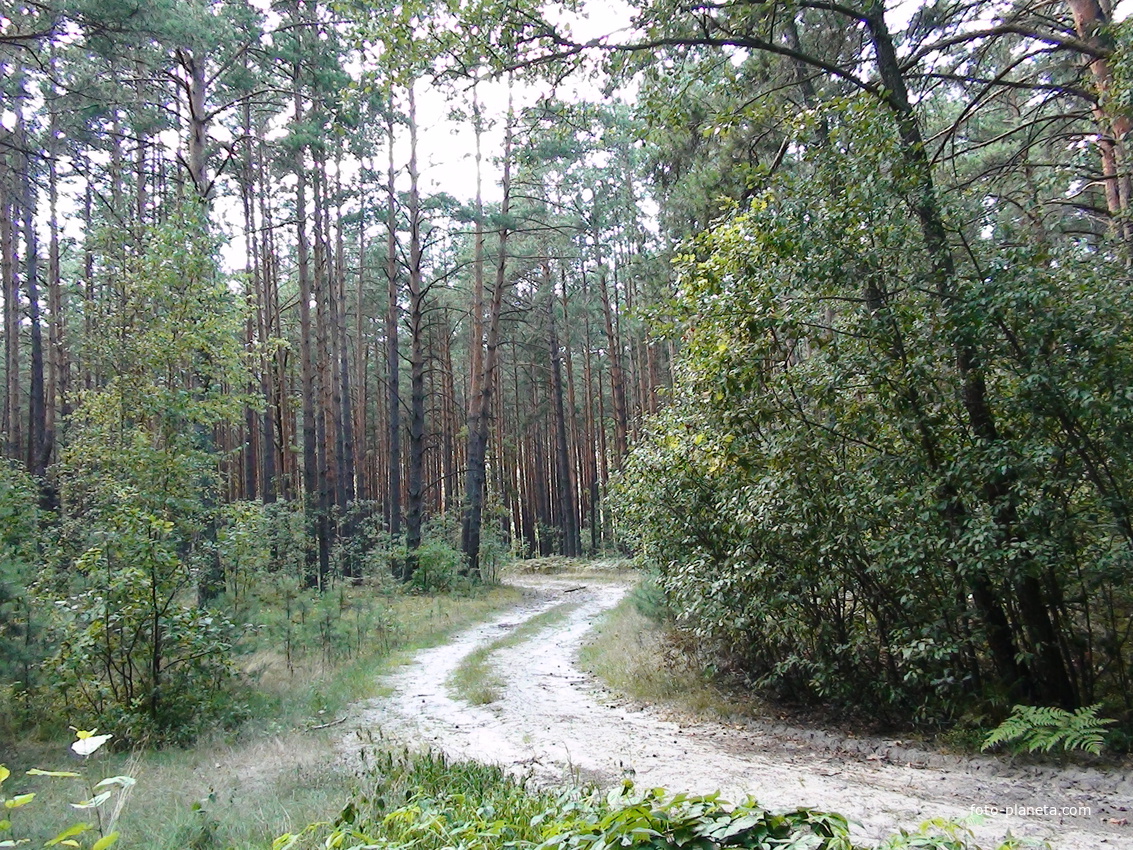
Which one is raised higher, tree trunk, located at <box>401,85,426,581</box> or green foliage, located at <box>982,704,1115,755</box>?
tree trunk, located at <box>401,85,426,581</box>

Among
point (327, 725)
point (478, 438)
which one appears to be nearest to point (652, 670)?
point (327, 725)

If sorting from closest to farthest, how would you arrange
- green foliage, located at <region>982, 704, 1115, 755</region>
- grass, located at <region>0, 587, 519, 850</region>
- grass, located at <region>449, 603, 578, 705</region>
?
grass, located at <region>0, 587, 519, 850</region> < green foliage, located at <region>982, 704, 1115, 755</region> < grass, located at <region>449, 603, 578, 705</region>

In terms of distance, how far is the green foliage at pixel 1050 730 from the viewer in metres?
5.55

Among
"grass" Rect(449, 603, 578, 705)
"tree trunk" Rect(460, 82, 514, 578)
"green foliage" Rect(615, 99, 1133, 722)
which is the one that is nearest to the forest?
"green foliage" Rect(615, 99, 1133, 722)

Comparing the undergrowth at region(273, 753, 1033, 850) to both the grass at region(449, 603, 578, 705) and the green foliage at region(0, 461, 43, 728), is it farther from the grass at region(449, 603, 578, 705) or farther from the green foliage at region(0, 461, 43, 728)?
the green foliage at region(0, 461, 43, 728)

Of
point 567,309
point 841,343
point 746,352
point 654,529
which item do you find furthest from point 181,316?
point 567,309

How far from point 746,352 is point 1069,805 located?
4370 mm

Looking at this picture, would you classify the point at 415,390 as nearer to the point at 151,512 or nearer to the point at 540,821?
the point at 151,512

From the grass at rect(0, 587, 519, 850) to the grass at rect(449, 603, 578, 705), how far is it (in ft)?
4.09

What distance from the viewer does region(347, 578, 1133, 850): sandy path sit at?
15.8ft

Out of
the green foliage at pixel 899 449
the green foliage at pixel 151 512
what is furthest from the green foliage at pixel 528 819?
the green foliage at pixel 899 449

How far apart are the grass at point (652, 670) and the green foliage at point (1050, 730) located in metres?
2.75

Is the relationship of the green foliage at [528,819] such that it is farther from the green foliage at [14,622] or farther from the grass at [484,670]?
the green foliage at [14,622]

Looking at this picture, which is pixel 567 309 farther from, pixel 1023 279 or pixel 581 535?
pixel 1023 279
